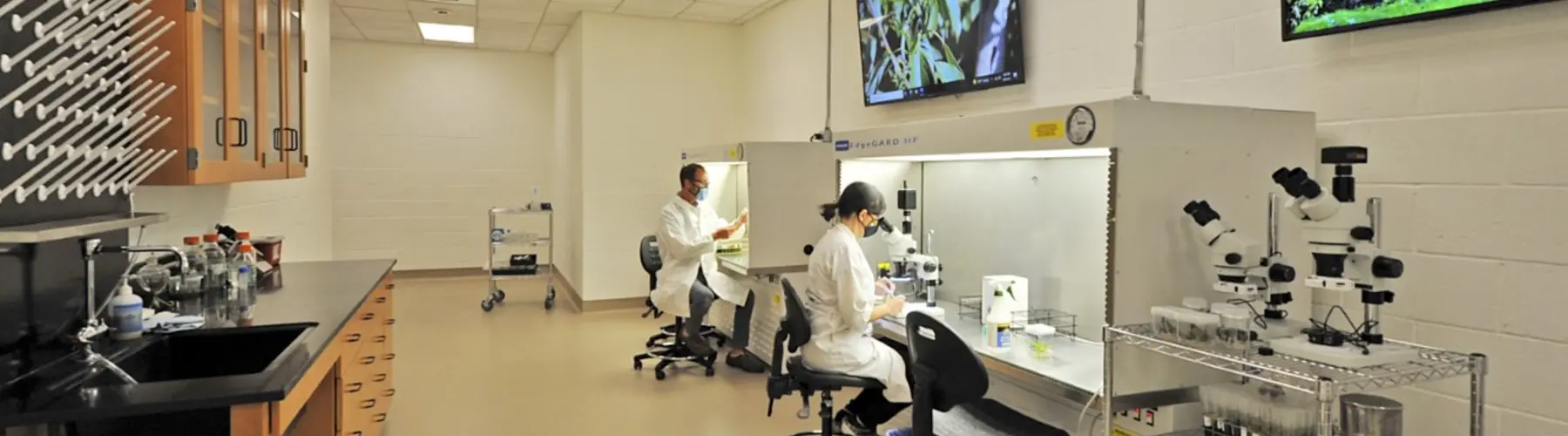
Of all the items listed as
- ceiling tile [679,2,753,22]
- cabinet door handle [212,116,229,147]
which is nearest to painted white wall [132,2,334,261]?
cabinet door handle [212,116,229,147]

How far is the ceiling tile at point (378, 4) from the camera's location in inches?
238

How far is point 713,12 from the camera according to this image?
20.2 ft

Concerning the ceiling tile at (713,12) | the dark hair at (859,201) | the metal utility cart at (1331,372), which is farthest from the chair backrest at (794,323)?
the ceiling tile at (713,12)

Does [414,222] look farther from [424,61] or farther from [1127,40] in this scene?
[1127,40]

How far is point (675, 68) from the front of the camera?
21.4 ft

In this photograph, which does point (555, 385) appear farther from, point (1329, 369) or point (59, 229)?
point (1329, 369)

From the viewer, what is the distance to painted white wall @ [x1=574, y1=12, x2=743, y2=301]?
6.33 meters

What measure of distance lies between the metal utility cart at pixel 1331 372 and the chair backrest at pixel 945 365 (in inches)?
20.4

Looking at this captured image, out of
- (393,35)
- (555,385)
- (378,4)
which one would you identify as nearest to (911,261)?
(555,385)

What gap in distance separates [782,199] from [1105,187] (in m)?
1.99

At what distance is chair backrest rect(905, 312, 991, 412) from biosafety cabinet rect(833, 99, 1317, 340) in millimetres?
370

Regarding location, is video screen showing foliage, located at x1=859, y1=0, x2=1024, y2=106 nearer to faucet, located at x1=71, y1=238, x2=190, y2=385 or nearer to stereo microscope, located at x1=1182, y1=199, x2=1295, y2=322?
stereo microscope, located at x1=1182, y1=199, x2=1295, y2=322

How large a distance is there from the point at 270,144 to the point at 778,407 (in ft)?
8.09

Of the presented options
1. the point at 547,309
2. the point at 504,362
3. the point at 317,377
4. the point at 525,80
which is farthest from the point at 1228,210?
the point at 525,80
